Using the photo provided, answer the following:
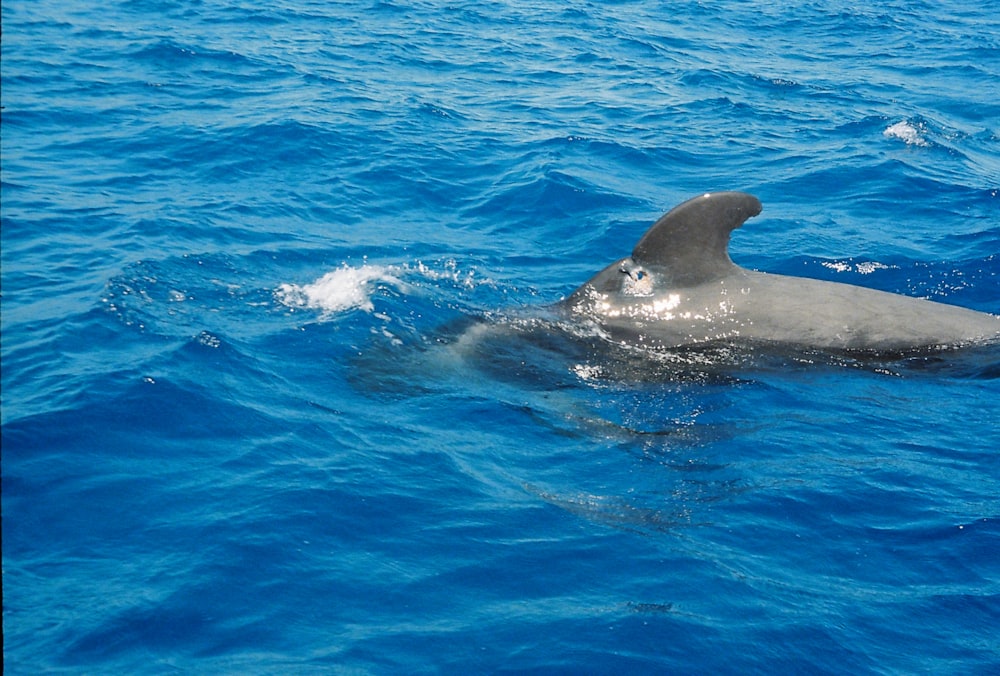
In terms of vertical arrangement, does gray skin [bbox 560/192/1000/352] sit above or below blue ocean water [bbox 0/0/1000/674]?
above

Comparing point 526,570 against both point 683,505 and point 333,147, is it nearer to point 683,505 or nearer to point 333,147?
point 683,505

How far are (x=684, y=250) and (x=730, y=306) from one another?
787 mm

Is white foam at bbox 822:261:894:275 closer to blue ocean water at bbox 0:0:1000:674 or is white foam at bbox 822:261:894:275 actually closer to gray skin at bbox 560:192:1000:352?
blue ocean water at bbox 0:0:1000:674

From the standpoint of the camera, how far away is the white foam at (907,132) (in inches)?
870

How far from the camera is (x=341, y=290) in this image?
13789mm

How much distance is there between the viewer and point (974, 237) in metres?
17.0

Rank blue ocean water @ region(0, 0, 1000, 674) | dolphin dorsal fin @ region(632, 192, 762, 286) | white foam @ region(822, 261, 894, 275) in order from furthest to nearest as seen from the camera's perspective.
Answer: white foam @ region(822, 261, 894, 275), dolphin dorsal fin @ region(632, 192, 762, 286), blue ocean water @ region(0, 0, 1000, 674)

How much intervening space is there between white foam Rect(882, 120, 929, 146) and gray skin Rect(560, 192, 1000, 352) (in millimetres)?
10421

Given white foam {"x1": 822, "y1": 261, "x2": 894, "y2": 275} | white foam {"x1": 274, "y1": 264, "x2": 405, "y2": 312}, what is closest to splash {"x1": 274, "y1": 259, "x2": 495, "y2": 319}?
white foam {"x1": 274, "y1": 264, "x2": 405, "y2": 312}

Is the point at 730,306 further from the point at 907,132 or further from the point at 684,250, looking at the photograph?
the point at 907,132

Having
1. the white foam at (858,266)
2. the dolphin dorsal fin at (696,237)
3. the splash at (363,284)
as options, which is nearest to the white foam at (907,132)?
the white foam at (858,266)

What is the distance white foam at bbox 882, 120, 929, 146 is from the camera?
72.5 feet

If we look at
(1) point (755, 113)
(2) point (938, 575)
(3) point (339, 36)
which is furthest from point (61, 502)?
(3) point (339, 36)

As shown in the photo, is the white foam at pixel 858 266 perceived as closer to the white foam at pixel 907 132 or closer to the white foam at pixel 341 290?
the white foam at pixel 341 290
